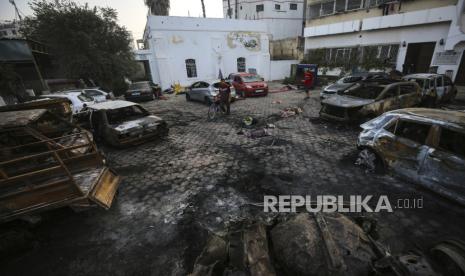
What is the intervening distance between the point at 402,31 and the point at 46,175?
21452 mm

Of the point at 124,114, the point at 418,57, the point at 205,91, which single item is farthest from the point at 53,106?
the point at 418,57

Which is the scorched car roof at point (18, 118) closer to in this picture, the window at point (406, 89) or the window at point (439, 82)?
the window at point (406, 89)

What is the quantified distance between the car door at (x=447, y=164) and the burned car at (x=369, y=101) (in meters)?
3.72

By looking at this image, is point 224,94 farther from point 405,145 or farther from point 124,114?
point 405,145

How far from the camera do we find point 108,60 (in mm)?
16234

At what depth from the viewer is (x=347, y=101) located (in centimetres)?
768

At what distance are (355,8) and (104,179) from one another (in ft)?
73.9

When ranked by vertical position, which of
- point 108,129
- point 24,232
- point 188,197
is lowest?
point 188,197

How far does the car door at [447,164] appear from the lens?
3.42 m

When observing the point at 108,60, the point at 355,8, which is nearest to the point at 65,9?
the point at 108,60

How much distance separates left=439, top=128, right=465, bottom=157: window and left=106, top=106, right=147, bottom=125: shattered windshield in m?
8.14

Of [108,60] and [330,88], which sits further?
[108,60]

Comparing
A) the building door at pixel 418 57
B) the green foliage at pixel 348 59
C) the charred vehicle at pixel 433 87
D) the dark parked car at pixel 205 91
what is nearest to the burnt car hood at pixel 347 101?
the charred vehicle at pixel 433 87

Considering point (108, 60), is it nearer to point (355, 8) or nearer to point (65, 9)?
point (65, 9)
